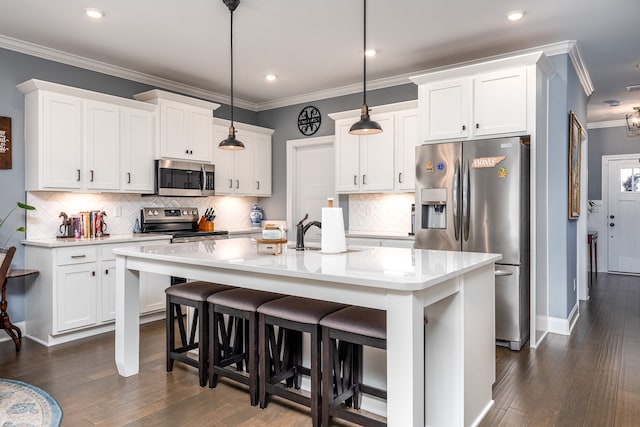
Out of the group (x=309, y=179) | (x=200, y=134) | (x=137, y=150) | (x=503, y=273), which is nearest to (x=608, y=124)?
(x=309, y=179)

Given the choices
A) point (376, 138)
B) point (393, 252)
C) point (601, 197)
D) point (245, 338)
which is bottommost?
point (245, 338)

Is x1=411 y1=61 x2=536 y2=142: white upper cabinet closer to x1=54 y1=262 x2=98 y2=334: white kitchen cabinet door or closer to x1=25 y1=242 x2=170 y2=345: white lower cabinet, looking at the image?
x1=25 y1=242 x2=170 y2=345: white lower cabinet

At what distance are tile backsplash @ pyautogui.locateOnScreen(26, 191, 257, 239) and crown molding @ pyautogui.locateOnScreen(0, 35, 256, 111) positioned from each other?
1.33 m

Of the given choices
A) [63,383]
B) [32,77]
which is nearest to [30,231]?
[32,77]

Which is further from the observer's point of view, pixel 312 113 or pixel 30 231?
pixel 312 113

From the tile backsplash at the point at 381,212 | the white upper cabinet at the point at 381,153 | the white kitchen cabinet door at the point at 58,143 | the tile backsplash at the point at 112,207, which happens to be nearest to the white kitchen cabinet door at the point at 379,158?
the white upper cabinet at the point at 381,153

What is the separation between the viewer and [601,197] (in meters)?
7.94

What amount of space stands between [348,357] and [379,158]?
2955 mm

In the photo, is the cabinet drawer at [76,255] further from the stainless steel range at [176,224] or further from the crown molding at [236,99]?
the crown molding at [236,99]

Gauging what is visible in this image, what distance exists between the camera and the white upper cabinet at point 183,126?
478 cm

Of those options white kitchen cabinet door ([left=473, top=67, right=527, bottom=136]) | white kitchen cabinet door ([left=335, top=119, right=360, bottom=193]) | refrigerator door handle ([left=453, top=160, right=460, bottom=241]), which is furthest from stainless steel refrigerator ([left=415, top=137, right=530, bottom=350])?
white kitchen cabinet door ([left=335, top=119, right=360, bottom=193])

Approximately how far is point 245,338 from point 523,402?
6.00ft

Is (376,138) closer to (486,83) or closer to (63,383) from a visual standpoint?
(486,83)

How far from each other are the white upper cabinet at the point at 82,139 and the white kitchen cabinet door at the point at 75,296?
798mm
